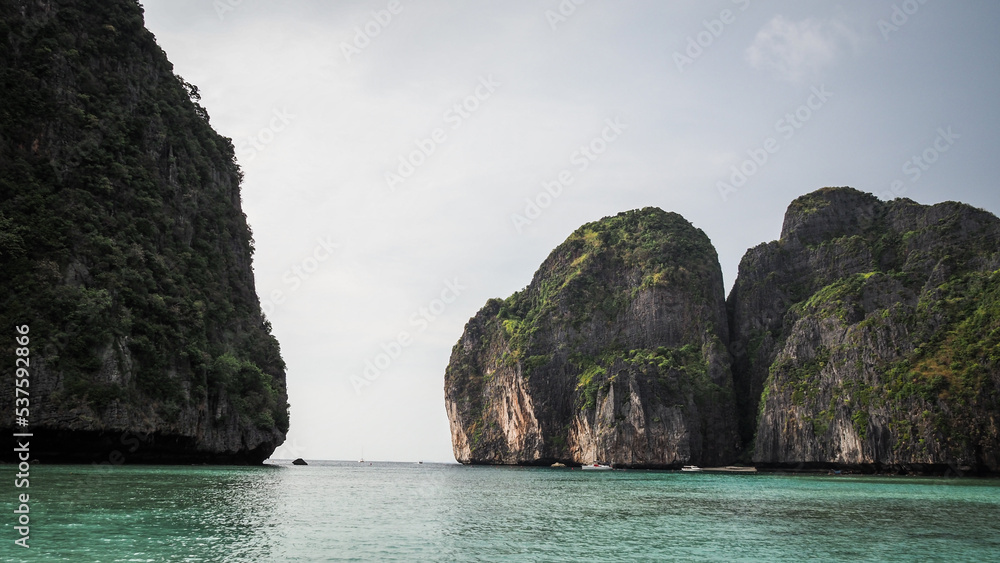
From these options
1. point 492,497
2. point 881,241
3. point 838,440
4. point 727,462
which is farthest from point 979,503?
point 881,241

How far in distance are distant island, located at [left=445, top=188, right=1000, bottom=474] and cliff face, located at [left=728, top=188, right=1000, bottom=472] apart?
0.22 m

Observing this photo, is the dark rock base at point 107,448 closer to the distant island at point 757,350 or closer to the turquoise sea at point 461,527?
the turquoise sea at point 461,527

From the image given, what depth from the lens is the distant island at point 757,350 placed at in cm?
6894

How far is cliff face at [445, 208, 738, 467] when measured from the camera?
98562 millimetres

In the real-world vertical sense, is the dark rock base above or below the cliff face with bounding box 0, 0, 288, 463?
below

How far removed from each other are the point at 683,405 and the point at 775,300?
27543mm

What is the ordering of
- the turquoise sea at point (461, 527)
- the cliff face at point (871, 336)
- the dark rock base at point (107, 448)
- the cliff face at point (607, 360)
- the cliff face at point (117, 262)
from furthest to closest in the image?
the cliff face at point (607, 360) < the cliff face at point (871, 336) < the cliff face at point (117, 262) < the dark rock base at point (107, 448) < the turquoise sea at point (461, 527)

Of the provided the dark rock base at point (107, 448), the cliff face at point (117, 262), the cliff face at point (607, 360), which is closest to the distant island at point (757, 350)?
the cliff face at point (607, 360)

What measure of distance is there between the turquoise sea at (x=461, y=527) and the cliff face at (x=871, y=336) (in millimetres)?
35450

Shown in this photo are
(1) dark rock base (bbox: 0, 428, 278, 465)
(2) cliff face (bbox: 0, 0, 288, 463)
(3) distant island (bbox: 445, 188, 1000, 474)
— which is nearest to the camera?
(1) dark rock base (bbox: 0, 428, 278, 465)

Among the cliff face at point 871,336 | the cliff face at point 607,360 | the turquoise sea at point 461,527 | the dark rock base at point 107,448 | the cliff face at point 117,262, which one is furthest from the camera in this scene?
the cliff face at point 607,360

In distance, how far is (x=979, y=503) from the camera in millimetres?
32875
